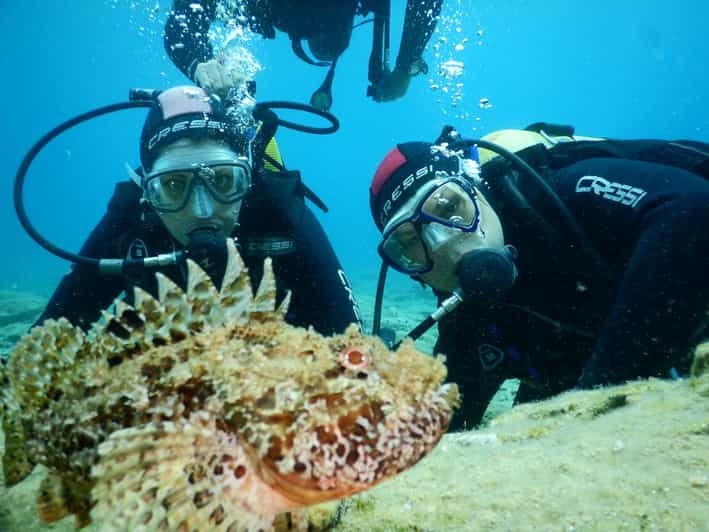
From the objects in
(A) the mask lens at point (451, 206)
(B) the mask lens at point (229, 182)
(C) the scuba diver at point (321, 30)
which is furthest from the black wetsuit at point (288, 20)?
(A) the mask lens at point (451, 206)

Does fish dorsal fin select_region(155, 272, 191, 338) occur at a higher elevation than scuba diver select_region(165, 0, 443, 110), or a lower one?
lower

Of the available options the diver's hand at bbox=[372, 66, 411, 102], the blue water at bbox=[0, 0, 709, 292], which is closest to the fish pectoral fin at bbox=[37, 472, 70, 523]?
the diver's hand at bbox=[372, 66, 411, 102]

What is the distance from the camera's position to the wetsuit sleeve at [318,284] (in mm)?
4816

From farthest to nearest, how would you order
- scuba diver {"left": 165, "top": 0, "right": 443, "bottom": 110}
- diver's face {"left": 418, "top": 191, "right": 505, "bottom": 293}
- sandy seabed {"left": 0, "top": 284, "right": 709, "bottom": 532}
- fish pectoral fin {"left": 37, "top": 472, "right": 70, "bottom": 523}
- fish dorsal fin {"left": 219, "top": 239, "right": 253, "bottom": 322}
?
1. scuba diver {"left": 165, "top": 0, "right": 443, "bottom": 110}
2. diver's face {"left": 418, "top": 191, "right": 505, "bottom": 293}
3. fish dorsal fin {"left": 219, "top": 239, "right": 253, "bottom": 322}
4. fish pectoral fin {"left": 37, "top": 472, "right": 70, "bottom": 523}
5. sandy seabed {"left": 0, "top": 284, "right": 709, "bottom": 532}

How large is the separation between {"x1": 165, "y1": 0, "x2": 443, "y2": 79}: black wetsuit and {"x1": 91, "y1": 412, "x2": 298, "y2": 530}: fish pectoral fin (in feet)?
20.7

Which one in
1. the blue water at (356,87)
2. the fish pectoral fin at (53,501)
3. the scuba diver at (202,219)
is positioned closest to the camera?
the fish pectoral fin at (53,501)

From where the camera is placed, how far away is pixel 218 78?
536cm

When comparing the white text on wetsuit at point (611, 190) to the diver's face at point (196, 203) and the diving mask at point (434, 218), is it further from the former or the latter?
the diver's face at point (196, 203)

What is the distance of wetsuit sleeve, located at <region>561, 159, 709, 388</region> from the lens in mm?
3037

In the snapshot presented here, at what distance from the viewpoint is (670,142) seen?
4406 mm

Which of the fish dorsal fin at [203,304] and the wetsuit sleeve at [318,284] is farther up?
the wetsuit sleeve at [318,284]

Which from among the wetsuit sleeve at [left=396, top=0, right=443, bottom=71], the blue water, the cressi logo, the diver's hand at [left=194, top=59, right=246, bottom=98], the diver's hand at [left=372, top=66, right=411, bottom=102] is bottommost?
the cressi logo

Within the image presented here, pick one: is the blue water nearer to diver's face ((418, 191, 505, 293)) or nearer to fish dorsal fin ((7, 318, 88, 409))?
diver's face ((418, 191, 505, 293))

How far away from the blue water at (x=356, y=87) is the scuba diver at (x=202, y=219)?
46.8m
